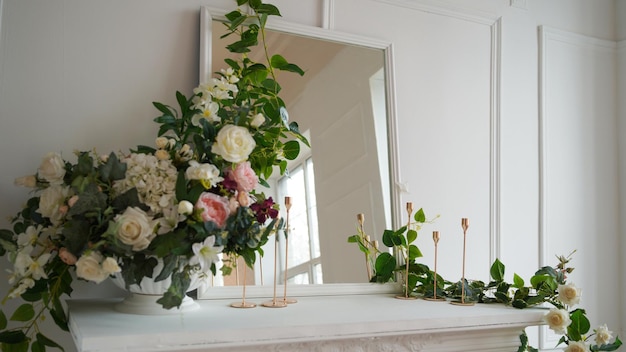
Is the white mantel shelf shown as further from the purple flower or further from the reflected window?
the purple flower

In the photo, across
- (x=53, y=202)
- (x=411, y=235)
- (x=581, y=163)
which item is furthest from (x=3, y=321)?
(x=581, y=163)

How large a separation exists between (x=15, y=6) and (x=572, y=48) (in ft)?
9.31

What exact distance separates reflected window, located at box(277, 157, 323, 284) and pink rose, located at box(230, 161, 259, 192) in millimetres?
496

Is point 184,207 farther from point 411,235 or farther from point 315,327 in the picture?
point 411,235

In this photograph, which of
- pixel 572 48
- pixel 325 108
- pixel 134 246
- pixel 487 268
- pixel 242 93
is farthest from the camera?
pixel 572 48

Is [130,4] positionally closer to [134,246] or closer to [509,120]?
[134,246]

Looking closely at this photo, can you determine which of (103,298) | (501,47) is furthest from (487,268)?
(103,298)

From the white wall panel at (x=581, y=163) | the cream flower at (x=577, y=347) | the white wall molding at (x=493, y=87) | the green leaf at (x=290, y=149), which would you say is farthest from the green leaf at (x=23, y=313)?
the white wall panel at (x=581, y=163)

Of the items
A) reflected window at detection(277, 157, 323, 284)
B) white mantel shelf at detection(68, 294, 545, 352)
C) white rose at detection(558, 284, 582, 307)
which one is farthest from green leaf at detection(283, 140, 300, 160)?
white rose at detection(558, 284, 582, 307)

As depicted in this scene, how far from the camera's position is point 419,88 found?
9.53 ft

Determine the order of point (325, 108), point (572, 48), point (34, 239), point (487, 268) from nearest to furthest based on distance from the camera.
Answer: point (34, 239)
point (325, 108)
point (487, 268)
point (572, 48)

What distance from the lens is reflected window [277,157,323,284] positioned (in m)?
2.43

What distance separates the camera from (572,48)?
3377 millimetres

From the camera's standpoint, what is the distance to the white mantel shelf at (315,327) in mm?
1599
